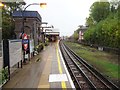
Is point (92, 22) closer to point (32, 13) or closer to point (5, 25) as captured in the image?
point (32, 13)

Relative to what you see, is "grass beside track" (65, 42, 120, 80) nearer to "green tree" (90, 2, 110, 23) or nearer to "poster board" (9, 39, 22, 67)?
"poster board" (9, 39, 22, 67)

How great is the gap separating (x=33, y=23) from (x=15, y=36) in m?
6.24

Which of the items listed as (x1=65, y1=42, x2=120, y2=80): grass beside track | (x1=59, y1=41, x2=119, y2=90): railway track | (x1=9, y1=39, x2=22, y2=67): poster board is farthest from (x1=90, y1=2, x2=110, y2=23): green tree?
(x1=9, y1=39, x2=22, y2=67): poster board

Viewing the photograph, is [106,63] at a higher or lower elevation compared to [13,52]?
lower

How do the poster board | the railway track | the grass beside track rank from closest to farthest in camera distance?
the railway track
the poster board
the grass beside track

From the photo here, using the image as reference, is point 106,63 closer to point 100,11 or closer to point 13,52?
point 13,52

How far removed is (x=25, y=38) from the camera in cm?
2906

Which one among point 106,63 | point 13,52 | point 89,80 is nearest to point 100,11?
point 106,63

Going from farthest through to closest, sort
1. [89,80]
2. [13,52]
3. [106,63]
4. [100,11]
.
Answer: [100,11] < [106,63] < [13,52] < [89,80]

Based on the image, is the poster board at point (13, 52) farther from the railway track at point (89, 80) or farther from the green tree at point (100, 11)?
the green tree at point (100, 11)

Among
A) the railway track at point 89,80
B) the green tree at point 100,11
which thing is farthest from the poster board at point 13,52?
the green tree at point 100,11

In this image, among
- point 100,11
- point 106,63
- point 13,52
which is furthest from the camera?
point 100,11

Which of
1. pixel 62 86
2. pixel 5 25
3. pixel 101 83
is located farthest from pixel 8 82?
pixel 5 25

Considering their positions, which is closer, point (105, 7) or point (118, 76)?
point (118, 76)
